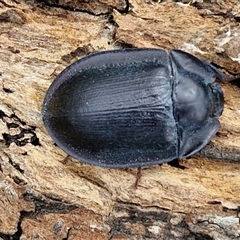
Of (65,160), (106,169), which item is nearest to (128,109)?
(106,169)

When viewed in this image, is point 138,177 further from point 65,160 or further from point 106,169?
point 65,160

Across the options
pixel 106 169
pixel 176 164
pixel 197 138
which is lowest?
pixel 106 169

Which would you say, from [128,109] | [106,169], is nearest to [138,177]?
[106,169]

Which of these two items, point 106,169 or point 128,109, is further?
point 106,169

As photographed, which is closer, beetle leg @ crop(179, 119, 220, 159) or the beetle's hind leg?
beetle leg @ crop(179, 119, 220, 159)

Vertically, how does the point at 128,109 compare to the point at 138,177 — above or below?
above

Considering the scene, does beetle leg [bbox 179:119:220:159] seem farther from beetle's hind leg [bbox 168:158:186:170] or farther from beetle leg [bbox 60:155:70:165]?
beetle leg [bbox 60:155:70:165]

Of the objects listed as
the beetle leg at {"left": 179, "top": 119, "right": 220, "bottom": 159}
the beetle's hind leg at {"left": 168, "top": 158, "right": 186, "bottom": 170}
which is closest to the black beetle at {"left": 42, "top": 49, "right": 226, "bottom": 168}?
the beetle leg at {"left": 179, "top": 119, "right": 220, "bottom": 159}
